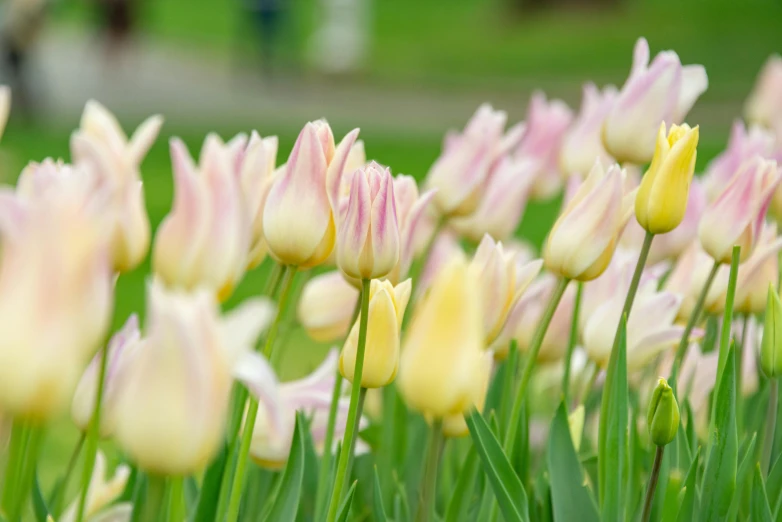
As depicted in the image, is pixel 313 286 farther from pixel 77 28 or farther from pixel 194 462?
pixel 77 28

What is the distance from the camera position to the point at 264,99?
12.7 meters

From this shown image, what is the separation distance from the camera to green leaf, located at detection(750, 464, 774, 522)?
1.03 m

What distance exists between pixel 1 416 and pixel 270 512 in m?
0.26

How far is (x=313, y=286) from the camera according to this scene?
1.48m

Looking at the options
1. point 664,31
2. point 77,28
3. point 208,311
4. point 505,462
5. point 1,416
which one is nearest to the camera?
point 208,311

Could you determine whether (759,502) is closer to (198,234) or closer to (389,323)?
(389,323)

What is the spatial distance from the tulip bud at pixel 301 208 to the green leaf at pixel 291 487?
0.52ft

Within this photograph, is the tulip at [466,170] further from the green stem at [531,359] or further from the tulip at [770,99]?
the tulip at [770,99]

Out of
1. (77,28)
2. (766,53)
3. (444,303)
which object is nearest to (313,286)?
(444,303)

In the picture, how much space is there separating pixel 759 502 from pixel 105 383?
1.96 ft

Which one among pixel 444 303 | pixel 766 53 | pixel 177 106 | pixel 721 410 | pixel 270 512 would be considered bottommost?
pixel 270 512

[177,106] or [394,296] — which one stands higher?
[177,106]

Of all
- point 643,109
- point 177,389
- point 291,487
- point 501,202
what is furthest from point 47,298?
point 501,202

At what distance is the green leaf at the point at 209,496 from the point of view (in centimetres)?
97
